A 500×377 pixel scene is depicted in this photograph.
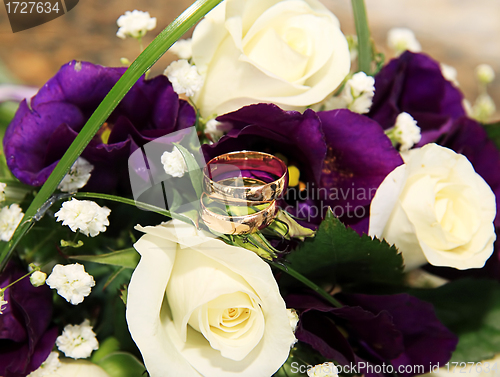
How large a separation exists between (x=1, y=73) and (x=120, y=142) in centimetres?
39

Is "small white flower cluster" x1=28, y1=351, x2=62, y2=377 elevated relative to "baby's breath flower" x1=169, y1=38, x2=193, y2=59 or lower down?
lower down

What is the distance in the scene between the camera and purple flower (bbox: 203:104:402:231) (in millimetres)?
354

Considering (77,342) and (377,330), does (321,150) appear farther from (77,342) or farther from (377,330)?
(77,342)

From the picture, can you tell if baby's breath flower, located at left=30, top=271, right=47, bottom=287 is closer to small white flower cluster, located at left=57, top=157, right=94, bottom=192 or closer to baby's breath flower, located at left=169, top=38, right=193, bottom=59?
small white flower cluster, located at left=57, top=157, right=94, bottom=192

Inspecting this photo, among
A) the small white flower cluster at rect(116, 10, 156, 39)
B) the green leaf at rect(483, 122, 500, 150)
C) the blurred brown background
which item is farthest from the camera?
the blurred brown background

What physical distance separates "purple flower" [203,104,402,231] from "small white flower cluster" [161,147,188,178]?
0.03 m

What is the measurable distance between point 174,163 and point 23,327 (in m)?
0.20

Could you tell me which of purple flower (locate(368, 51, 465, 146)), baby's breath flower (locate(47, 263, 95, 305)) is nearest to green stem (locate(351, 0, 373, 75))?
purple flower (locate(368, 51, 465, 146))

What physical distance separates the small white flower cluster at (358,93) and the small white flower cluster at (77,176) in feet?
0.84

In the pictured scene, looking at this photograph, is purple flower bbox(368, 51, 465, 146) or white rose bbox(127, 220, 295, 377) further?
purple flower bbox(368, 51, 465, 146)

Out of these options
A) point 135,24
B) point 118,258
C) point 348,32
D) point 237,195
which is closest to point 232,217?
point 237,195

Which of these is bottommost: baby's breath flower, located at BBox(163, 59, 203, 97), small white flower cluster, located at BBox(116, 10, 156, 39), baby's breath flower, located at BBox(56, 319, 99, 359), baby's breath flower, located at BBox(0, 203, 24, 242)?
baby's breath flower, located at BBox(56, 319, 99, 359)

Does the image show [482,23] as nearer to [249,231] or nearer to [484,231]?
[484,231]

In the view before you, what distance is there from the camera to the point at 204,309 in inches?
13.2
